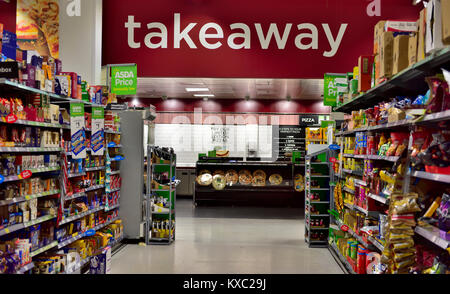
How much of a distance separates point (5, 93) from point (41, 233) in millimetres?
1495

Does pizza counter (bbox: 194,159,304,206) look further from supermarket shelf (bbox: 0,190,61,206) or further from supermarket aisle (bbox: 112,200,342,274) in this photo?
supermarket shelf (bbox: 0,190,61,206)

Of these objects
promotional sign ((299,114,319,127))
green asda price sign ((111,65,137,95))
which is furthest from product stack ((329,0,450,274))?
promotional sign ((299,114,319,127))

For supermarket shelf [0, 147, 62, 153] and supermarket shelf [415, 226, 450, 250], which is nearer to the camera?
supermarket shelf [415, 226, 450, 250]

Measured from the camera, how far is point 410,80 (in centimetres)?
344

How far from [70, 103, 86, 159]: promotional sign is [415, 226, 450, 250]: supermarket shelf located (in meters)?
3.48

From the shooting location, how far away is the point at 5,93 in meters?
3.93

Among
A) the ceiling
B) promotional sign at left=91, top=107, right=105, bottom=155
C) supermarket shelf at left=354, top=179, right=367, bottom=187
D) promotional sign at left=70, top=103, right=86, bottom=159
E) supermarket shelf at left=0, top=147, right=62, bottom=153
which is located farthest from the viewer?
the ceiling

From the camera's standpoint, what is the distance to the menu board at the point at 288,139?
13352 millimetres

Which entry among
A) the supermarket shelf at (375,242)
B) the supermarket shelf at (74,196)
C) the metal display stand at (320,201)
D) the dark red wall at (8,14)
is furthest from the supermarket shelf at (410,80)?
the dark red wall at (8,14)

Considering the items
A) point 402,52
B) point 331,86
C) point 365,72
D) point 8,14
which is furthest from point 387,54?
point 8,14

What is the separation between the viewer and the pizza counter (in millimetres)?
10672

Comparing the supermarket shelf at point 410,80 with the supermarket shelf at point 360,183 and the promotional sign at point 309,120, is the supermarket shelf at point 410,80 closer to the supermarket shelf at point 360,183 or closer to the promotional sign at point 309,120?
the supermarket shelf at point 360,183

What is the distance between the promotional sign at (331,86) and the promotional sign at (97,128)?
13.0ft
